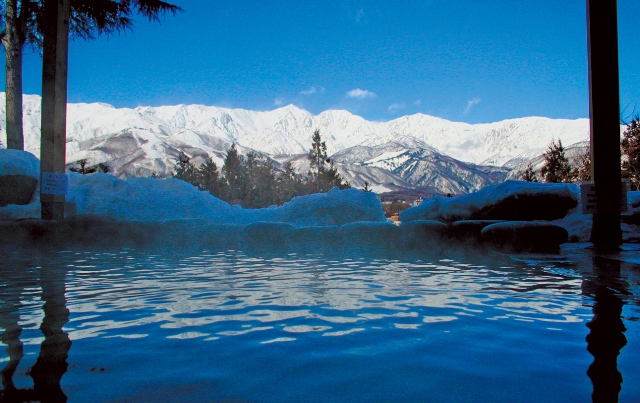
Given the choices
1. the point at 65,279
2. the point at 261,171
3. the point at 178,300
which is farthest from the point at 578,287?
the point at 261,171

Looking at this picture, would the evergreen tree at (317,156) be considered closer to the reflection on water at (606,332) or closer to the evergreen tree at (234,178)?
the evergreen tree at (234,178)

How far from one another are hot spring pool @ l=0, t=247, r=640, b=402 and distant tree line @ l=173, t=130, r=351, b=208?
1929 centimetres

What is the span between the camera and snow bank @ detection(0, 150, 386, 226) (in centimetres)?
772

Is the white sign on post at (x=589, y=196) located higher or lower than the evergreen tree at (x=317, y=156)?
lower

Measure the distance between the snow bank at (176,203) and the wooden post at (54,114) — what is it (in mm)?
1458

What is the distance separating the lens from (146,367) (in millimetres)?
1280

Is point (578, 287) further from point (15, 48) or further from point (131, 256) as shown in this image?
point (15, 48)

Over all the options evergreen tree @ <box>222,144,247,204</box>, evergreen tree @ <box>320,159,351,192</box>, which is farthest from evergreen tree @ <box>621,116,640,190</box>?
evergreen tree @ <box>222,144,247,204</box>

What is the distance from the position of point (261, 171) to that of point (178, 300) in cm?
2236

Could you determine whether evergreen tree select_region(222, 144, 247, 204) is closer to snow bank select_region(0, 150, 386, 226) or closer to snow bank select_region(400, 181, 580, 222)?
snow bank select_region(0, 150, 386, 226)

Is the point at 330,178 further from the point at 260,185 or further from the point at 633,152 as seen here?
the point at 633,152

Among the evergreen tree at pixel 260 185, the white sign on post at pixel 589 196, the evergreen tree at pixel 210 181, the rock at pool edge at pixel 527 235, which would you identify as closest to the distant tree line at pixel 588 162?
the white sign on post at pixel 589 196

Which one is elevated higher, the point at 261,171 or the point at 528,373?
the point at 261,171

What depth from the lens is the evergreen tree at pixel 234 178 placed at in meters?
24.0
